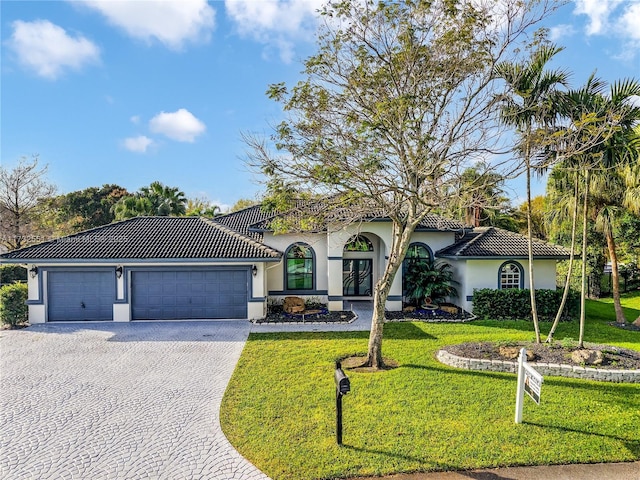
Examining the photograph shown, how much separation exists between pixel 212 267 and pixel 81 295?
5419 mm

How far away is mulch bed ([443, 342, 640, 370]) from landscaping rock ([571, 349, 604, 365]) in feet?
0.34

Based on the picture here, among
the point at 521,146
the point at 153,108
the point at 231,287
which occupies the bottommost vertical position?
the point at 231,287

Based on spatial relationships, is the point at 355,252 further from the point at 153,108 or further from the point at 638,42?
the point at 638,42

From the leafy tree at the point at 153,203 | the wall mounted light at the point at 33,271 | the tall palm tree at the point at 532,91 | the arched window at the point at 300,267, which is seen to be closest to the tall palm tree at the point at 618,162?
the tall palm tree at the point at 532,91

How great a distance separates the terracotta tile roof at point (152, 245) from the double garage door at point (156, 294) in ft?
2.68

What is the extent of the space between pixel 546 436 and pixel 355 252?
13.5m

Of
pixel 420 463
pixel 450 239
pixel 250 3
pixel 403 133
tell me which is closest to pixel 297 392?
pixel 420 463

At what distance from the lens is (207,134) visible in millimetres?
15219

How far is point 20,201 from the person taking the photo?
87.5ft

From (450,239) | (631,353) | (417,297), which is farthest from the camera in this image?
(450,239)

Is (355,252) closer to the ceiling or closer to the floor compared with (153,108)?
closer to the floor

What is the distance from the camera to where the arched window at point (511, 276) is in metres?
16.7

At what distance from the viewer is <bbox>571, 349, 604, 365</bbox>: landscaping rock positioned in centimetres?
901

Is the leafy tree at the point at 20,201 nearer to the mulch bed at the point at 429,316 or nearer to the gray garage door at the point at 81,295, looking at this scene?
the gray garage door at the point at 81,295
